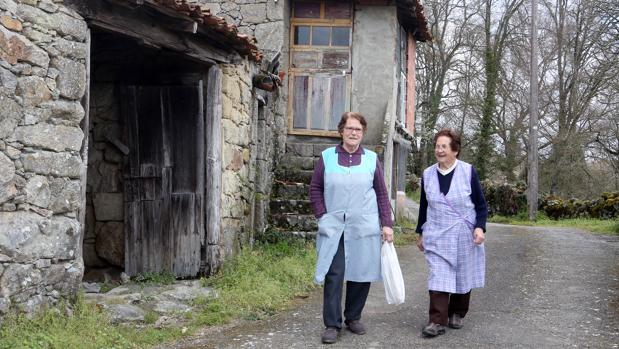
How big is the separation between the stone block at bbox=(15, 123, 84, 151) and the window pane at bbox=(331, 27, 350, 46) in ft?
24.6

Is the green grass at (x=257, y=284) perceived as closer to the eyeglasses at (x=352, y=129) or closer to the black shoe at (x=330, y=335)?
the black shoe at (x=330, y=335)

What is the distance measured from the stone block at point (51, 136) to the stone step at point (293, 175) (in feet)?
19.9

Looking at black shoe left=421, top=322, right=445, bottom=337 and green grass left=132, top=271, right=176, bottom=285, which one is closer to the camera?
black shoe left=421, top=322, right=445, bottom=337

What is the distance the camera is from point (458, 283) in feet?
16.5

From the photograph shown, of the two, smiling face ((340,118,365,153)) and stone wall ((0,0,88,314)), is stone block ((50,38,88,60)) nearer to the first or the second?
stone wall ((0,0,88,314))

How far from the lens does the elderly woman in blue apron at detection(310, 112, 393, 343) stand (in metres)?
4.79

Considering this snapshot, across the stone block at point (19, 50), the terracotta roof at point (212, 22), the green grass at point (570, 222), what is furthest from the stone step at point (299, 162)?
the green grass at point (570, 222)

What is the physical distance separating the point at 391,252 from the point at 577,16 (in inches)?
916

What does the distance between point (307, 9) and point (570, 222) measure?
420 inches

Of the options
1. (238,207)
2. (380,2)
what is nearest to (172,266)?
(238,207)

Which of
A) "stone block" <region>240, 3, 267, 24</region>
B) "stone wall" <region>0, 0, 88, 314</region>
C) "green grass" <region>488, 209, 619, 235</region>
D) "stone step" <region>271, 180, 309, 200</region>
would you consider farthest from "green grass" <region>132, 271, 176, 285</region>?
"green grass" <region>488, 209, 619, 235</region>

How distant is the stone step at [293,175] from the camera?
11.0m

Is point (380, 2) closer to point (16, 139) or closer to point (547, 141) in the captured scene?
point (16, 139)

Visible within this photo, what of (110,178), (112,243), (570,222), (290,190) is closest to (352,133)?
(110,178)
